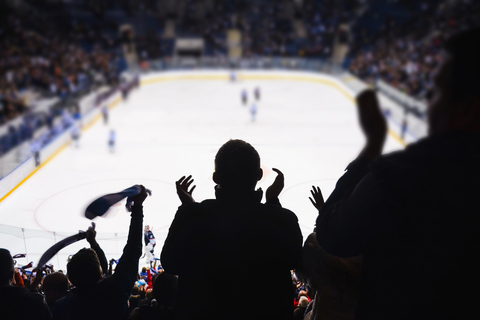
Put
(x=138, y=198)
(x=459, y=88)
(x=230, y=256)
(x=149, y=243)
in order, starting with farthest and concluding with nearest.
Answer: (x=149, y=243)
(x=138, y=198)
(x=230, y=256)
(x=459, y=88)

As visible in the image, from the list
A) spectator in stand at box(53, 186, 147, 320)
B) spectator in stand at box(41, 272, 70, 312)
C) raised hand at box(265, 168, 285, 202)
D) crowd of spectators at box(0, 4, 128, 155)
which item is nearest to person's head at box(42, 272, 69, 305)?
spectator in stand at box(41, 272, 70, 312)

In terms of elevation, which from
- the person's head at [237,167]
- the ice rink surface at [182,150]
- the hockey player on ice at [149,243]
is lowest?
the ice rink surface at [182,150]

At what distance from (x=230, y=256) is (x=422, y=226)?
0.58 metres

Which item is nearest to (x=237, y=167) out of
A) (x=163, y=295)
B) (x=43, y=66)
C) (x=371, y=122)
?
(x=371, y=122)

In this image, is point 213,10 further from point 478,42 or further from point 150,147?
point 478,42

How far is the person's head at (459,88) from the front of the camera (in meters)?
0.94

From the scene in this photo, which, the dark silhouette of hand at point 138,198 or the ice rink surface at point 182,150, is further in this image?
the ice rink surface at point 182,150

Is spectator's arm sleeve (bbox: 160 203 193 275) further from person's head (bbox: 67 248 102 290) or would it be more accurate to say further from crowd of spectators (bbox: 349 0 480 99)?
crowd of spectators (bbox: 349 0 480 99)

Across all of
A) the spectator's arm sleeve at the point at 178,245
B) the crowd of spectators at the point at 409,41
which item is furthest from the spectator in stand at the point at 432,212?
the crowd of spectators at the point at 409,41

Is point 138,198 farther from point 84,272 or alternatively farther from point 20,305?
point 20,305

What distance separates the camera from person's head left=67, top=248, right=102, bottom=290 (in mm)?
1825

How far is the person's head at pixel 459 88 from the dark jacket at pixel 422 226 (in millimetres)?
37

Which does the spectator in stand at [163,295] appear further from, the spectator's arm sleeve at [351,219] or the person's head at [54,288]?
the spectator's arm sleeve at [351,219]

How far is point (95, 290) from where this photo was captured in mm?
1820
